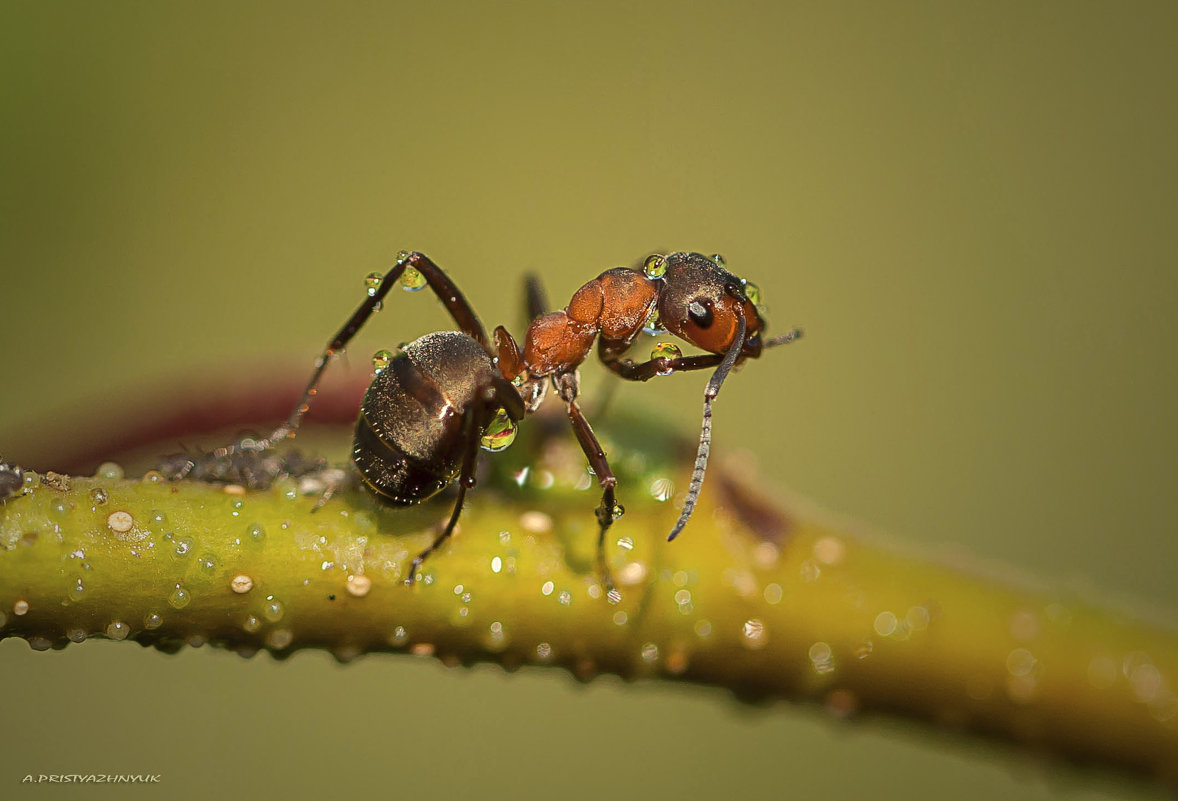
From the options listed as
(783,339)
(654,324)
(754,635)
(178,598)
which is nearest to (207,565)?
(178,598)

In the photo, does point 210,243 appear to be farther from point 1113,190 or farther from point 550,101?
point 1113,190

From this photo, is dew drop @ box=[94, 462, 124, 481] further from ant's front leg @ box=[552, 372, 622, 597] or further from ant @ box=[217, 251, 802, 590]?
ant's front leg @ box=[552, 372, 622, 597]

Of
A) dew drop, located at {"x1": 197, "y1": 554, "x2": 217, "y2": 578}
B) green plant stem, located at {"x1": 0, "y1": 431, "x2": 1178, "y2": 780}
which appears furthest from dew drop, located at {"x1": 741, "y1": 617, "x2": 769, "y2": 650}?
dew drop, located at {"x1": 197, "y1": 554, "x2": 217, "y2": 578}

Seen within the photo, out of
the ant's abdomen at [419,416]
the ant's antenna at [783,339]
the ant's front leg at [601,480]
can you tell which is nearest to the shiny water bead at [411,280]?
the ant's abdomen at [419,416]

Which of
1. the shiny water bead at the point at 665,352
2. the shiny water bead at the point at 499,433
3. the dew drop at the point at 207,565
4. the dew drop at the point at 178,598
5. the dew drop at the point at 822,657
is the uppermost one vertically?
the shiny water bead at the point at 665,352

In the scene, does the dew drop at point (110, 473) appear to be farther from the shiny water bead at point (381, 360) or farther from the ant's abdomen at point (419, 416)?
the shiny water bead at point (381, 360)

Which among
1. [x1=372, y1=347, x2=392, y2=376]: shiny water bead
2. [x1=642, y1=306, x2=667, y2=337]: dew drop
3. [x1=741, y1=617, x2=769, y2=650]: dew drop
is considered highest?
[x1=642, y1=306, x2=667, y2=337]: dew drop
